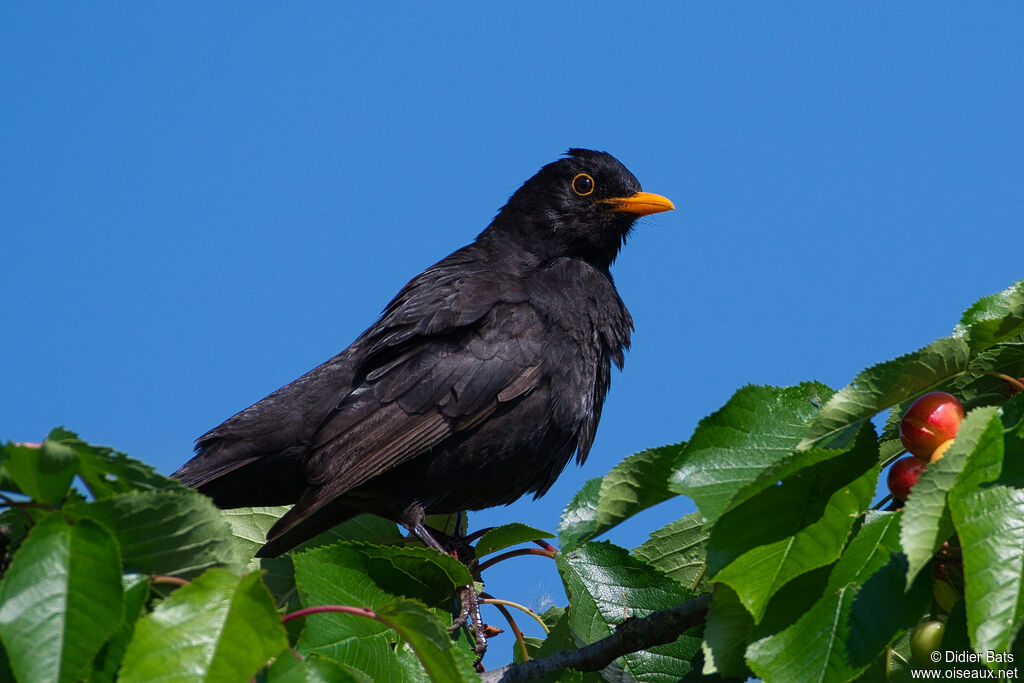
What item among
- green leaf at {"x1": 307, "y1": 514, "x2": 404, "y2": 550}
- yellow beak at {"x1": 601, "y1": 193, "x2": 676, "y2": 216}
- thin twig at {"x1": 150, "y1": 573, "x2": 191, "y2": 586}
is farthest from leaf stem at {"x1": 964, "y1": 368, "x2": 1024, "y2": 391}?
yellow beak at {"x1": 601, "y1": 193, "x2": 676, "y2": 216}

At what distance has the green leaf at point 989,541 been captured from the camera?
74.7 inches

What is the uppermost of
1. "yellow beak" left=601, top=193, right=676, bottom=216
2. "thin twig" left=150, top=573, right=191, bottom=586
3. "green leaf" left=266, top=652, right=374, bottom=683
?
"yellow beak" left=601, top=193, right=676, bottom=216

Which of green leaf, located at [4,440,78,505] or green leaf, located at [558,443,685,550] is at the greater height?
green leaf, located at [4,440,78,505]

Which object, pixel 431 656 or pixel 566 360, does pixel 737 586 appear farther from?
pixel 566 360

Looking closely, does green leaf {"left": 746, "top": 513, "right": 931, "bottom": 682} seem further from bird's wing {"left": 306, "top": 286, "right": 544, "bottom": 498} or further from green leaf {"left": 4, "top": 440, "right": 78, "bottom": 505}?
bird's wing {"left": 306, "top": 286, "right": 544, "bottom": 498}

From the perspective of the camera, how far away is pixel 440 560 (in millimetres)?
2689

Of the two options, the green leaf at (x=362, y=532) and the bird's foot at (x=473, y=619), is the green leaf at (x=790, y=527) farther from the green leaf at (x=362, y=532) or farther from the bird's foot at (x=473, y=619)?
the green leaf at (x=362, y=532)

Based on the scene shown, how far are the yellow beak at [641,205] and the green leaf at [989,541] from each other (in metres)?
4.20

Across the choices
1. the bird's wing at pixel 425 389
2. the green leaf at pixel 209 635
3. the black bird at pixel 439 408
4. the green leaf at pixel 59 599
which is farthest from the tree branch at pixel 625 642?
the bird's wing at pixel 425 389

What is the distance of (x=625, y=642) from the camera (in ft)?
8.71

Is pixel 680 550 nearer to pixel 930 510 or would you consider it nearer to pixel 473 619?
pixel 473 619

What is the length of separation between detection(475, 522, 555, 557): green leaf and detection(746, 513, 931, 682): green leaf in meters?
1.26

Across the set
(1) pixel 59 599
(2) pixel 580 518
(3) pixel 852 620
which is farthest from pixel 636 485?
(1) pixel 59 599

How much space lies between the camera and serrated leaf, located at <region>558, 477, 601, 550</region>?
100 inches
